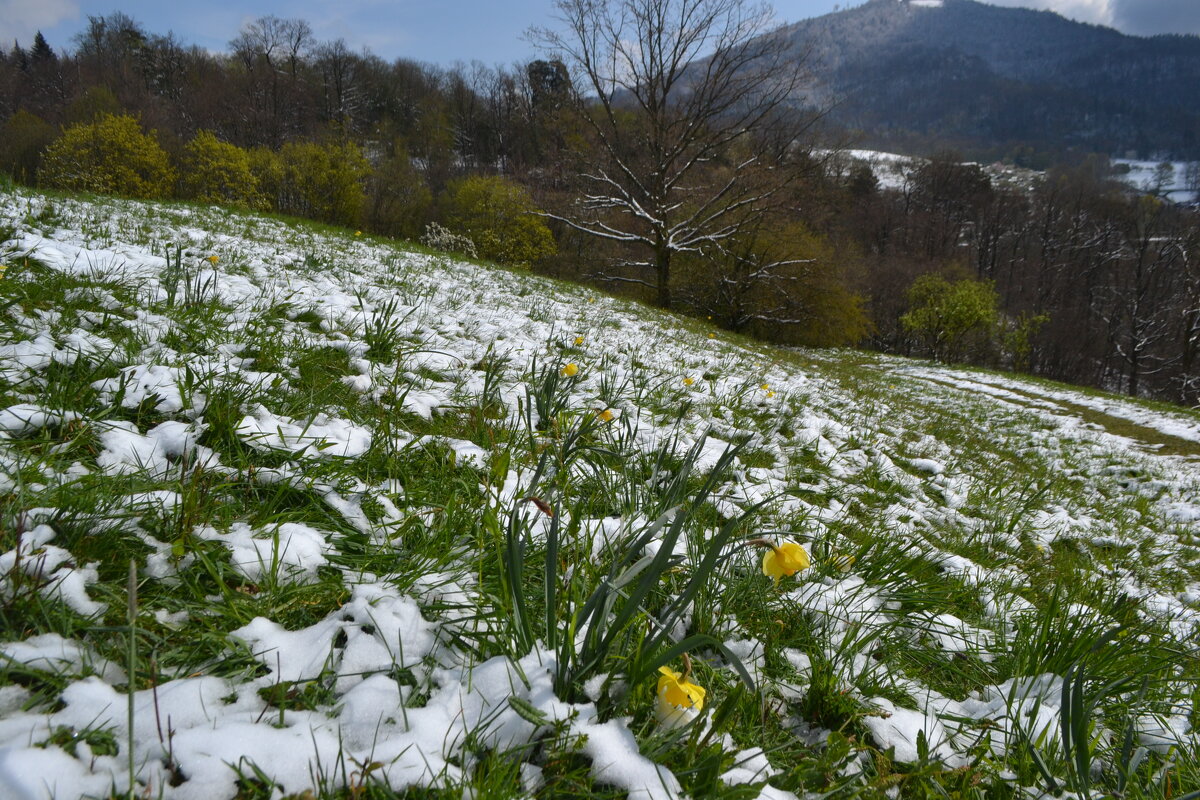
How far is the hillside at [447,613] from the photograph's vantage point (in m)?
0.93

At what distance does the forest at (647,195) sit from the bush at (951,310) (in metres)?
0.15

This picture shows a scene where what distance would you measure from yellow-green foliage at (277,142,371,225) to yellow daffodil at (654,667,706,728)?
1238 inches

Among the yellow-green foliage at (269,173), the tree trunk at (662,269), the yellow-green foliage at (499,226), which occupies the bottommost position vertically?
the tree trunk at (662,269)

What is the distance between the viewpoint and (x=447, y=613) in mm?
1297

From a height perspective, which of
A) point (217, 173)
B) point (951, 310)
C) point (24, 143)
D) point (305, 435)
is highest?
point (24, 143)

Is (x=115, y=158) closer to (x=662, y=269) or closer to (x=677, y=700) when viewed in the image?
(x=662, y=269)

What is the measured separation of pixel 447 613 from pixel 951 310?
121ft

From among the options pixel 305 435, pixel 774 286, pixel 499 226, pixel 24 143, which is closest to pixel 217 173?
pixel 24 143

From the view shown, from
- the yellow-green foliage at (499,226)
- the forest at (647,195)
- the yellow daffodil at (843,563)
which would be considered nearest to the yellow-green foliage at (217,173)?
the forest at (647,195)

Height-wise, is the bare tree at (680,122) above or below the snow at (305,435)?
above

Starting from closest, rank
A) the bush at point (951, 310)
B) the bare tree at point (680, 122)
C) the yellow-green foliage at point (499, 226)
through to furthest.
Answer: the bare tree at point (680, 122) → the yellow-green foliage at point (499, 226) → the bush at point (951, 310)

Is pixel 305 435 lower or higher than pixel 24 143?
lower

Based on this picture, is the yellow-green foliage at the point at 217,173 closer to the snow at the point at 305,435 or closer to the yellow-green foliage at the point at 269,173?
the yellow-green foliage at the point at 269,173

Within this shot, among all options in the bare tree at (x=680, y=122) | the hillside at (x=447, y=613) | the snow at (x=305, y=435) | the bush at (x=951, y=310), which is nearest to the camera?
the hillside at (x=447, y=613)
